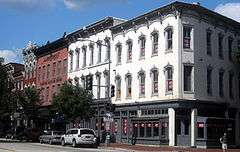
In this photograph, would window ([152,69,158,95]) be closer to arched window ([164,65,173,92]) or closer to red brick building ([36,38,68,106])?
arched window ([164,65,173,92])

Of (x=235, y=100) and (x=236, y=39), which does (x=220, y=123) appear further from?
(x=236, y=39)

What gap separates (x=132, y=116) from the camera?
49.0 m

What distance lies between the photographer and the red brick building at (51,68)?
64.8 meters

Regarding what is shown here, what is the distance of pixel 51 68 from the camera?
68312 mm

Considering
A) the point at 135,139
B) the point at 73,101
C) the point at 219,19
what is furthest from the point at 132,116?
the point at 219,19

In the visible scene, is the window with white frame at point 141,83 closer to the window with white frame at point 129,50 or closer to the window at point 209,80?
the window with white frame at point 129,50

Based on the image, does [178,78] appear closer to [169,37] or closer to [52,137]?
[169,37]

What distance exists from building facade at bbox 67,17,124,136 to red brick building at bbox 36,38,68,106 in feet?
8.65

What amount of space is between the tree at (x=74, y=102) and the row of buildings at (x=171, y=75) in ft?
7.96

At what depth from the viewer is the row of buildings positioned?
4338cm

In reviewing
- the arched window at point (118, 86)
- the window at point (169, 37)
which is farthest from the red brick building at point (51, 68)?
the window at point (169, 37)

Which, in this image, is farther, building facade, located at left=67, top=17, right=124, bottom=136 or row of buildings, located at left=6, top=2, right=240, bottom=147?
building facade, located at left=67, top=17, right=124, bottom=136

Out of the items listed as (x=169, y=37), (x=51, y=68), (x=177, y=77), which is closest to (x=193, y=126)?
(x=177, y=77)

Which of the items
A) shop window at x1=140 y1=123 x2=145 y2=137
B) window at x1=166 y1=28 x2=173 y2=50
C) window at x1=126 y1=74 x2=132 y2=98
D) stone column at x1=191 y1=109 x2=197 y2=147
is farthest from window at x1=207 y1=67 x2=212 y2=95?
window at x1=126 y1=74 x2=132 y2=98
